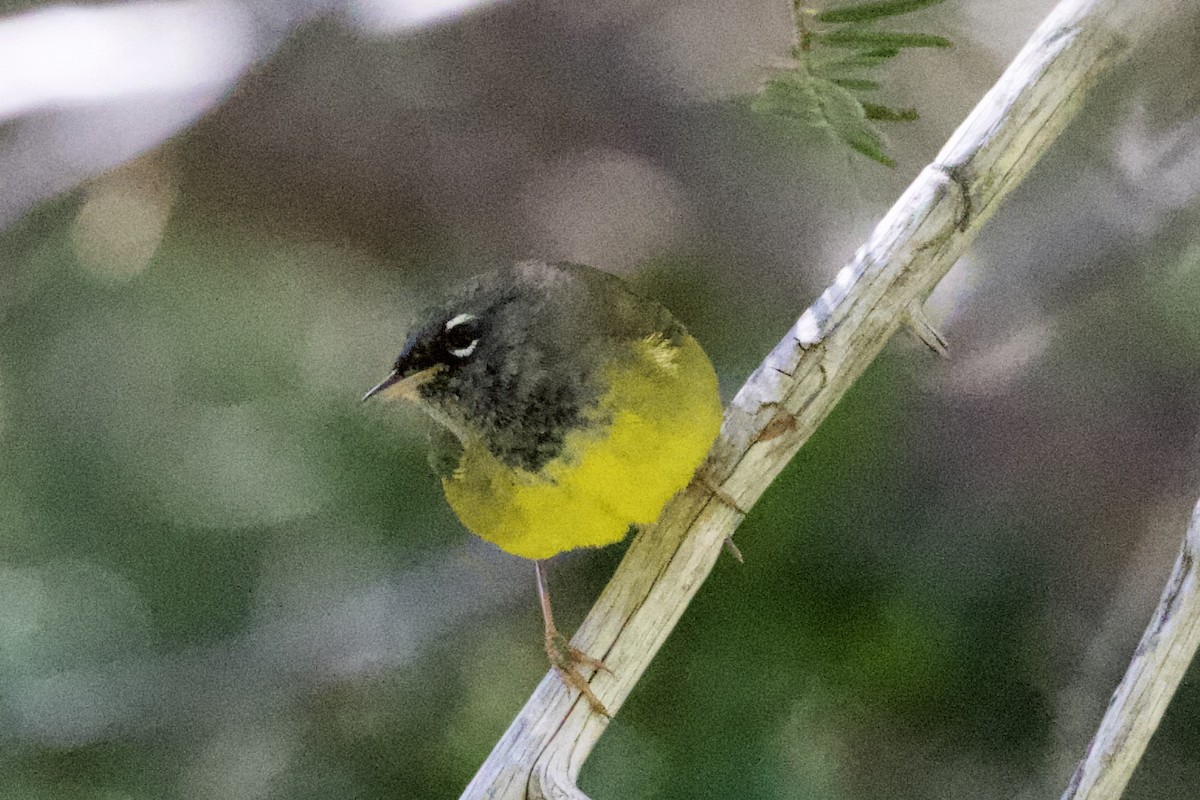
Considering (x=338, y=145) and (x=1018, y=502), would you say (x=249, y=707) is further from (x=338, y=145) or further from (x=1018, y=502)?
(x=1018, y=502)

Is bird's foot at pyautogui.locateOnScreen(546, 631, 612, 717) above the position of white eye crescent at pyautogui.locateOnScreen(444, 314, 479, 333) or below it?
below

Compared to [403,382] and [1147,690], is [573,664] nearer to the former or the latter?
[403,382]

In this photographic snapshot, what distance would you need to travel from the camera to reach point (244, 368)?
886 millimetres

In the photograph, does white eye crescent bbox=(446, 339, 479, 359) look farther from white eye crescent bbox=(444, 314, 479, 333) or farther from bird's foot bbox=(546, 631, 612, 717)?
bird's foot bbox=(546, 631, 612, 717)

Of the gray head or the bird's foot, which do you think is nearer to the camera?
the gray head

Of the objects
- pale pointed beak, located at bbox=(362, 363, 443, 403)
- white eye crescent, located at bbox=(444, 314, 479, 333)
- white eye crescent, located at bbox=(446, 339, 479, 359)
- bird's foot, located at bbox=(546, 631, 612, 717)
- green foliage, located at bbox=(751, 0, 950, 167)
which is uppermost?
green foliage, located at bbox=(751, 0, 950, 167)

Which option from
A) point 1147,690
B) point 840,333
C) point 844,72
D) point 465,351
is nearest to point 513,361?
point 465,351

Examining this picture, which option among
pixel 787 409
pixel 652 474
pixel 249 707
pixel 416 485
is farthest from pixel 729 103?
pixel 249 707

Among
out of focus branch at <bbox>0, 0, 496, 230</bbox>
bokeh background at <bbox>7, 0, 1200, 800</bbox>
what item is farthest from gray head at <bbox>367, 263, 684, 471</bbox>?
out of focus branch at <bbox>0, 0, 496, 230</bbox>

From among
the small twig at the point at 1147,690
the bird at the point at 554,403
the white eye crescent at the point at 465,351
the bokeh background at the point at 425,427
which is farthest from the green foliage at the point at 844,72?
the small twig at the point at 1147,690

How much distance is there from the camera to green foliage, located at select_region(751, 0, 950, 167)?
32.6 inches

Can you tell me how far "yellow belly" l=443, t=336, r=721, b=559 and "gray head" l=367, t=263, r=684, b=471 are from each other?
2cm

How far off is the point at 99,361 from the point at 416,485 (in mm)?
357

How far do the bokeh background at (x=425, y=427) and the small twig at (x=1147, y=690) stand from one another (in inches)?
1.9
